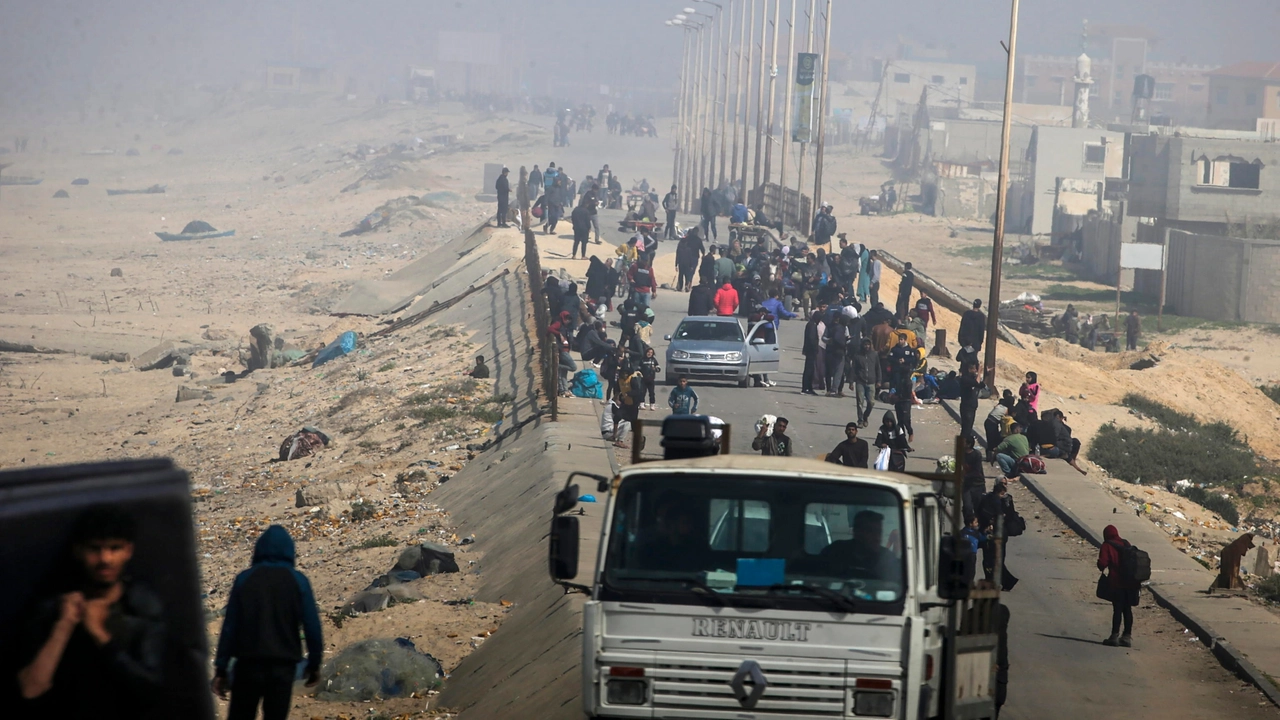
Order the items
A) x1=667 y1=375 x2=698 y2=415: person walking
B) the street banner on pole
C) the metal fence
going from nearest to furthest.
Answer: x1=667 y1=375 x2=698 y2=415: person walking → the metal fence → the street banner on pole

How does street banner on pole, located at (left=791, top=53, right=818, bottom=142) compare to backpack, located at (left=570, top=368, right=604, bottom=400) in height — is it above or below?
above

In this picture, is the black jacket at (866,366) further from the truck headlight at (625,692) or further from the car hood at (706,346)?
the truck headlight at (625,692)

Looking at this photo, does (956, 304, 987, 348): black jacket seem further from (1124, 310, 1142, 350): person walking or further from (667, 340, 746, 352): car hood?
(1124, 310, 1142, 350): person walking

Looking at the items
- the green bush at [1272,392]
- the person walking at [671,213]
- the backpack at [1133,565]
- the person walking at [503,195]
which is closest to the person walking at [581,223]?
the person walking at [503,195]

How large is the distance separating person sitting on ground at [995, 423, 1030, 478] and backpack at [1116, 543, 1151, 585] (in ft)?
24.6

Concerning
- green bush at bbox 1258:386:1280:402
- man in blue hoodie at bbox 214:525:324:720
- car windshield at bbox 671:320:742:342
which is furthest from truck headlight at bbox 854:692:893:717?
green bush at bbox 1258:386:1280:402

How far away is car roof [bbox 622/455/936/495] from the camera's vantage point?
7121mm

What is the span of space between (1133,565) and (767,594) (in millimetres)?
7477

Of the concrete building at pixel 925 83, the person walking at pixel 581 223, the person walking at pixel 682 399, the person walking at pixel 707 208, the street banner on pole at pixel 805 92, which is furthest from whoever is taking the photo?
the concrete building at pixel 925 83

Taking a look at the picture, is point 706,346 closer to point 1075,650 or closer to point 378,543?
point 378,543

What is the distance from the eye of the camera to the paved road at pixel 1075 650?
11844mm

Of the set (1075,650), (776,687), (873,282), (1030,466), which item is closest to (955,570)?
(776,687)

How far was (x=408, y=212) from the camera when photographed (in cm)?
6856

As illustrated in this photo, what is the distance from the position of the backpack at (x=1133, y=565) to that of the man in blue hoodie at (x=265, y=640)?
28.8 ft
